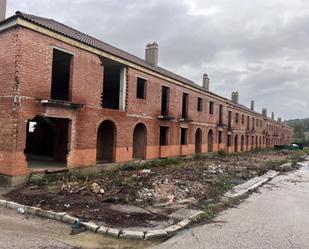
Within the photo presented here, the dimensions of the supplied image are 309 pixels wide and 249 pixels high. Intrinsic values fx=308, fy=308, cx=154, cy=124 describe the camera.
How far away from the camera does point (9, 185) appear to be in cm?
1088

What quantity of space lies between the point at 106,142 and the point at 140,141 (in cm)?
294

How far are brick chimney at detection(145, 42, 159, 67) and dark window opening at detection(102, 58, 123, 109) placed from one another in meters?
3.98

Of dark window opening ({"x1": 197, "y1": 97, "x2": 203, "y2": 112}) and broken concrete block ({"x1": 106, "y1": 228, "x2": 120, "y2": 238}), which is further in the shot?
dark window opening ({"x1": 197, "y1": 97, "x2": 203, "y2": 112})

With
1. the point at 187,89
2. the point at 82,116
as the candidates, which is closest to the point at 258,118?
the point at 187,89

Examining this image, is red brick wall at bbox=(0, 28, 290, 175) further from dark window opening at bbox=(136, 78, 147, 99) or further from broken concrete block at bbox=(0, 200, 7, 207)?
broken concrete block at bbox=(0, 200, 7, 207)

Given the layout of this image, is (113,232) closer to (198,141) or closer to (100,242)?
(100,242)

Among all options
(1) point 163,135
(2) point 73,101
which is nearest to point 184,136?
→ (1) point 163,135

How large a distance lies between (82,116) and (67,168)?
→ 2.42 m

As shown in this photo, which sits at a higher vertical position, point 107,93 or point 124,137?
point 107,93

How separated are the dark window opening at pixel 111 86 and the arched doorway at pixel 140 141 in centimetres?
204

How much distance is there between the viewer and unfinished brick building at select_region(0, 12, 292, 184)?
37.0ft

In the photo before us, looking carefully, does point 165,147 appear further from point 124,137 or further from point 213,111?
point 213,111

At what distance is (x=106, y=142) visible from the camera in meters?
17.4

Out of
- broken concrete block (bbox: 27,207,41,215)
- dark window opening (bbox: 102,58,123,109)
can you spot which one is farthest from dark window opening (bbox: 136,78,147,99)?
broken concrete block (bbox: 27,207,41,215)
